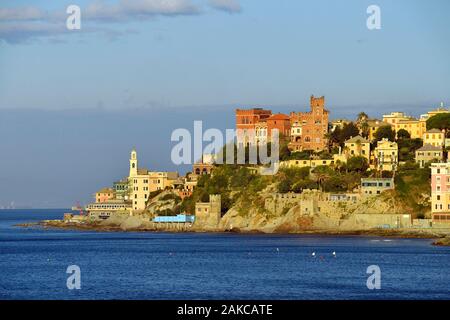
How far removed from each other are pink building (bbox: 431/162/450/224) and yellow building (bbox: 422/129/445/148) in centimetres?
1413

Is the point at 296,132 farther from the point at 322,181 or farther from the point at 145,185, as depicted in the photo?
the point at 145,185

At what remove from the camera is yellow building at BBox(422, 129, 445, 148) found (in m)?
114

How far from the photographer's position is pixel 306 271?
214 feet

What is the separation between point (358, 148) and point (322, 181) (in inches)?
287

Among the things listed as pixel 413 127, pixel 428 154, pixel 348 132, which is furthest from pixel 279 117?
pixel 428 154

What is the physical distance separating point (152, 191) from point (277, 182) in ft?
81.7

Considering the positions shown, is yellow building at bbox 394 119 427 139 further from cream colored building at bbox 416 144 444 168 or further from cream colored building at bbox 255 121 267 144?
cream colored building at bbox 255 121 267 144

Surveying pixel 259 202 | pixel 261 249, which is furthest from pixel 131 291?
pixel 259 202

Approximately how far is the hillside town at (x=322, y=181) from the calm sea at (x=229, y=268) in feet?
19.5

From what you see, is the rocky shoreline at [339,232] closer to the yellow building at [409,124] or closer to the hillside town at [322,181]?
the hillside town at [322,181]

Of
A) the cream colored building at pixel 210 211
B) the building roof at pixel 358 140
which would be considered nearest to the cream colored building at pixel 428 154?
the building roof at pixel 358 140

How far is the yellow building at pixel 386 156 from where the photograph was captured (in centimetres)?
11307

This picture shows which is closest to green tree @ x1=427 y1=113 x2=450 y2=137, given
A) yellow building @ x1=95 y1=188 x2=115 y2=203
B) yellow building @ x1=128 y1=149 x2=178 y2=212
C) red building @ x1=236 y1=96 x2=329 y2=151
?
red building @ x1=236 y1=96 x2=329 y2=151
